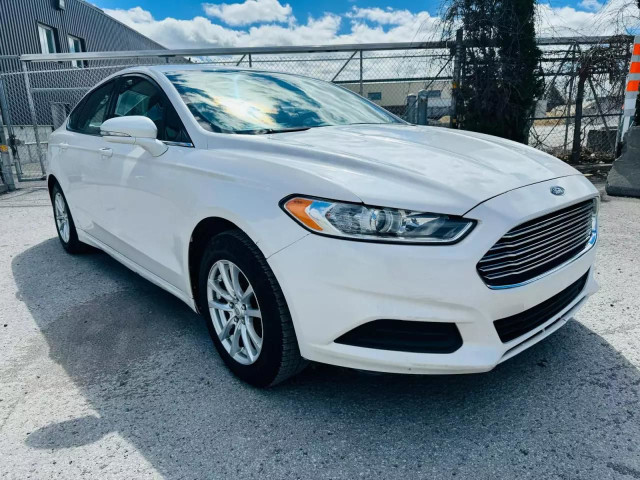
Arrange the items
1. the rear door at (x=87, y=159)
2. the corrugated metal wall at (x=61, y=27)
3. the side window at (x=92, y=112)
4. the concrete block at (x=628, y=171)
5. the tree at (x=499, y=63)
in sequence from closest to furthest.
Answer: the rear door at (x=87, y=159) → the side window at (x=92, y=112) → the concrete block at (x=628, y=171) → the tree at (x=499, y=63) → the corrugated metal wall at (x=61, y=27)

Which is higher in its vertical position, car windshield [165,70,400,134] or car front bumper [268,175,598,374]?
car windshield [165,70,400,134]

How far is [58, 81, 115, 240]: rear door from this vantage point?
3533mm

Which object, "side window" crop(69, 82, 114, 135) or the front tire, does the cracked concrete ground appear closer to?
the front tire

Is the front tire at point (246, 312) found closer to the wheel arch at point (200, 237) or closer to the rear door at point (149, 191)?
the wheel arch at point (200, 237)

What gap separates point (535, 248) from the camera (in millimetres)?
2008

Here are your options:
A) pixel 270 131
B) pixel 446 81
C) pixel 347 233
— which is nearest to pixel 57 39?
pixel 446 81

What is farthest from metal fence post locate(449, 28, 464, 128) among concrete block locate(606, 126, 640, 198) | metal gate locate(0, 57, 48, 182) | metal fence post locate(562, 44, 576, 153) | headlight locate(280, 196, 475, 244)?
metal gate locate(0, 57, 48, 182)

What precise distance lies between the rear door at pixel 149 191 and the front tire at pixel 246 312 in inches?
11.9

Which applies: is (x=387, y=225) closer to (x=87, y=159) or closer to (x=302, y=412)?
(x=302, y=412)

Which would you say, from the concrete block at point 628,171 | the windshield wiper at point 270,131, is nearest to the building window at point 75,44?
the concrete block at point 628,171

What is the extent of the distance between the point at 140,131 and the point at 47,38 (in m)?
20.7

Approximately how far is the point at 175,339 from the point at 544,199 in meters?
2.14

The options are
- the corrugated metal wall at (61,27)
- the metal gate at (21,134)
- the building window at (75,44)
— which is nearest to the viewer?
the metal gate at (21,134)

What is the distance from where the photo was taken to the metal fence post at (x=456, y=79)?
7715mm
